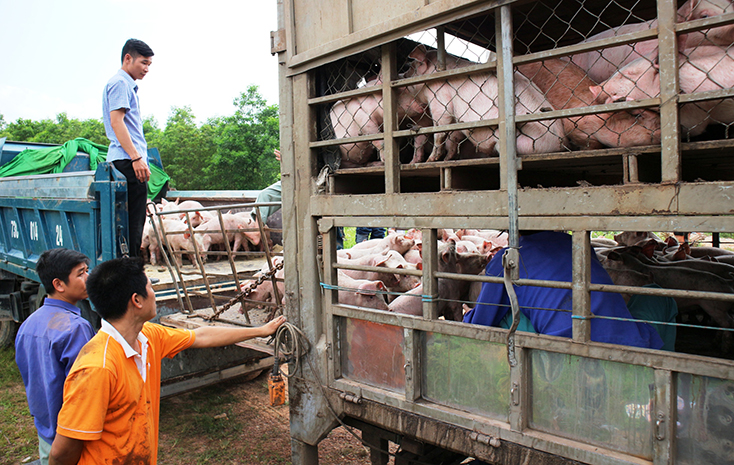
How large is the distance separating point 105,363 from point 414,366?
1.62m

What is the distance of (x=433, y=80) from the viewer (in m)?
2.77

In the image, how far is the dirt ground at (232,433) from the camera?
182 inches

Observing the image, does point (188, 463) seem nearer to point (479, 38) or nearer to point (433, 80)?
point (433, 80)

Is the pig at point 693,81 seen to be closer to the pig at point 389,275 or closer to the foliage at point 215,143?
the pig at point 389,275

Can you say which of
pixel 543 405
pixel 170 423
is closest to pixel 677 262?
pixel 543 405

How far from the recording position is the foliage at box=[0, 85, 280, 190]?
2684cm

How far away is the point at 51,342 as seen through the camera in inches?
109

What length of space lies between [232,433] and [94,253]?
89.4 inches

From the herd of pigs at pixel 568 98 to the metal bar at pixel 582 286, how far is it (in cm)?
53

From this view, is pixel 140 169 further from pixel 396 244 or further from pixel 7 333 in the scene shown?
pixel 7 333

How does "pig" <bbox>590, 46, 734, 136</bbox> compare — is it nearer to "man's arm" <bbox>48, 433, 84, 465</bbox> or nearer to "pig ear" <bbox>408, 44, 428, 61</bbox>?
"pig ear" <bbox>408, 44, 428, 61</bbox>

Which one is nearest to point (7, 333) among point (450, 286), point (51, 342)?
point (51, 342)

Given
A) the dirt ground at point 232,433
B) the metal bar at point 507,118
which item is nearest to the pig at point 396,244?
the dirt ground at point 232,433

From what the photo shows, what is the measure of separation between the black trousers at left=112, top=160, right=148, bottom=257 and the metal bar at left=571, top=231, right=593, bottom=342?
3.78m
